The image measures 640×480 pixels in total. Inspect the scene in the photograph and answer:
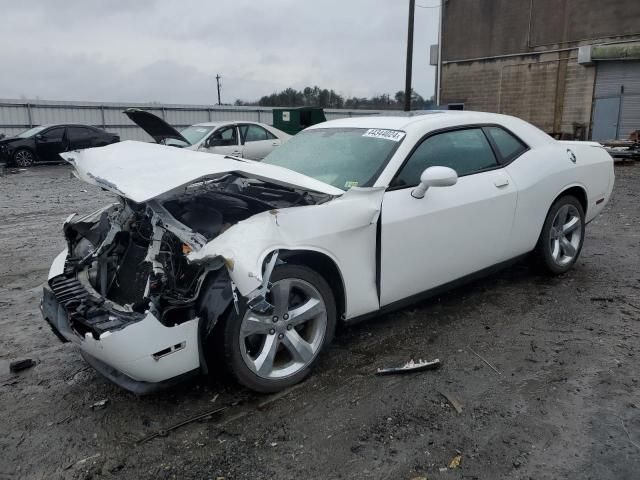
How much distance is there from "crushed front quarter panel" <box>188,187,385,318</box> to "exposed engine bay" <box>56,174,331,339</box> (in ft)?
0.40

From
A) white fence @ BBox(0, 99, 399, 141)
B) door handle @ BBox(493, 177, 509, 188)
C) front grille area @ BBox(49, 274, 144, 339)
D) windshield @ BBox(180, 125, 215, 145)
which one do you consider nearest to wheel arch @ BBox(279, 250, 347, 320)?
front grille area @ BBox(49, 274, 144, 339)

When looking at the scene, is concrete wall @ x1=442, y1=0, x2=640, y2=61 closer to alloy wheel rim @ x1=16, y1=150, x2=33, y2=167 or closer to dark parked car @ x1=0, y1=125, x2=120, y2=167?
dark parked car @ x1=0, y1=125, x2=120, y2=167

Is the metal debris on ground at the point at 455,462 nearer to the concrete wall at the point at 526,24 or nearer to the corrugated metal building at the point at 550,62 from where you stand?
the corrugated metal building at the point at 550,62

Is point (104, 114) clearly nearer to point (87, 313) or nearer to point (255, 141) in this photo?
point (255, 141)

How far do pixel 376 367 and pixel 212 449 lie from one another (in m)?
1.21

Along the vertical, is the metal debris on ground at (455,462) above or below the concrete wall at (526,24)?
below

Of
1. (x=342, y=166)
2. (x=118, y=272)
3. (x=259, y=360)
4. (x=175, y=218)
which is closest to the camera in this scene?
(x=259, y=360)

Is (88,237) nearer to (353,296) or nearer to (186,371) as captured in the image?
(186,371)

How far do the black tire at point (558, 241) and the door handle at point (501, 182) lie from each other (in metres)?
0.74

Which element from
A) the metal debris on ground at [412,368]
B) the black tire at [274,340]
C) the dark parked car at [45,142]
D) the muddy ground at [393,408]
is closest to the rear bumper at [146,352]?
the black tire at [274,340]

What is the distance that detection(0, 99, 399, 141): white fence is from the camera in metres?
21.4

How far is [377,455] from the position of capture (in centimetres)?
252

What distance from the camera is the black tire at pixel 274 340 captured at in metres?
2.81

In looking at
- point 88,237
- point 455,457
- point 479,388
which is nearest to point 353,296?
point 479,388
